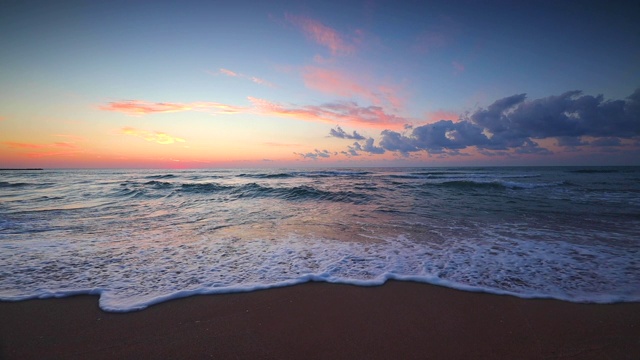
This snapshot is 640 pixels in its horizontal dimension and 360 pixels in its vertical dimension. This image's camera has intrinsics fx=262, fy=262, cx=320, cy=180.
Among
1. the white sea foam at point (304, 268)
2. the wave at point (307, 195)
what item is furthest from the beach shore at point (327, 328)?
the wave at point (307, 195)

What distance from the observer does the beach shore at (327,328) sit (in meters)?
2.50

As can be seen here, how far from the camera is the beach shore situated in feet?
8.21

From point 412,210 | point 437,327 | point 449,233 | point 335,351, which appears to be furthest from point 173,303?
point 412,210

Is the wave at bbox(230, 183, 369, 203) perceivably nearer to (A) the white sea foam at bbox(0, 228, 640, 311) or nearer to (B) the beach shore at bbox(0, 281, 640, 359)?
(A) the white sea foam at bbox(0, 228, 640, 311)

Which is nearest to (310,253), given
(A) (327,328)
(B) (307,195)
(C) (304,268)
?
(C) (304,268)

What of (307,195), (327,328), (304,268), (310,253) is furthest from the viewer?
(307,195)

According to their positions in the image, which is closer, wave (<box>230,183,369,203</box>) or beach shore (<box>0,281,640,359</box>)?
beach shore (<box>0,281,640,359</box>)

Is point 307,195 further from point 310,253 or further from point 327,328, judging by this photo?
point 327,328

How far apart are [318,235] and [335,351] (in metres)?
4.23

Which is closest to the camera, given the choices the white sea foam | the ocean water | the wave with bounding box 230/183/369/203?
the white sea foam

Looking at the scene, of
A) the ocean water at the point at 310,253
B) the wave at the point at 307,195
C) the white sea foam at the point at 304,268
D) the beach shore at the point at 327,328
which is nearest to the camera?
the beach shore at the point at 327,328

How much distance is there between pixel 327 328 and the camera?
2838 millimetres

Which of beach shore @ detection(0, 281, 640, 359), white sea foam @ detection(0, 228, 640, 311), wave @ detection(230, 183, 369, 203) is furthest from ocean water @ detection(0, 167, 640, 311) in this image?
wave @ detection(230, 183, 369, 203)

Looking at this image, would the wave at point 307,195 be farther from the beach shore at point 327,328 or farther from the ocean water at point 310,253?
the beach shore at point 327,328
